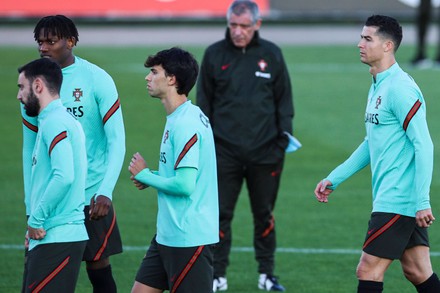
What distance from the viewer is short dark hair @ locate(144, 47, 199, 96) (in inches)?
264

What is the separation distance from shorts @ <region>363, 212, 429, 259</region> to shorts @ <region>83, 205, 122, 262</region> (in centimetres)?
179

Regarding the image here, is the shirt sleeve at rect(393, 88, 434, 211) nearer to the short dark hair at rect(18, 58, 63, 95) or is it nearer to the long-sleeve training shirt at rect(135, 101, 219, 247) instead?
the long-sleeve training shirt at rect(135, 101, 219, 247)

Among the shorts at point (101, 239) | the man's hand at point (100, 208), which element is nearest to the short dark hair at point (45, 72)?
the man's hand at point (100, 208)

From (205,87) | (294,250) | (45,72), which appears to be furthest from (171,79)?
(294,250)

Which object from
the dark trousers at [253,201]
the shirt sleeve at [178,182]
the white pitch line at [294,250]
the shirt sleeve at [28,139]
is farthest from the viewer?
the white pitch line at [294,250]

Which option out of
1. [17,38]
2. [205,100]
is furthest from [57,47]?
[17,38]

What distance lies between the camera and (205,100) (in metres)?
9.66

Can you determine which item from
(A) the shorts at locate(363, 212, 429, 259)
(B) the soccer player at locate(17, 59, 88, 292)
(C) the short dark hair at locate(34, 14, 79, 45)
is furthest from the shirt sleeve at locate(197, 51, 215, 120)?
(B) the soccer player at locate(17, 59, 88, 292)

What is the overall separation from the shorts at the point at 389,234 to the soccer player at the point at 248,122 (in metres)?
2.31

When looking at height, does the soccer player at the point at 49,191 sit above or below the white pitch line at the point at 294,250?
above

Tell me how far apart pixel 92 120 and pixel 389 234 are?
2175 mm

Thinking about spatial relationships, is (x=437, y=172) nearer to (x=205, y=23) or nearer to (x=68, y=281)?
(x=68, y=281)

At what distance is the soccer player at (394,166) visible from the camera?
23.3 feet

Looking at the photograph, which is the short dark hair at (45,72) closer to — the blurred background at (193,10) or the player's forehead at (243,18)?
the player's forehead at (243,18)
